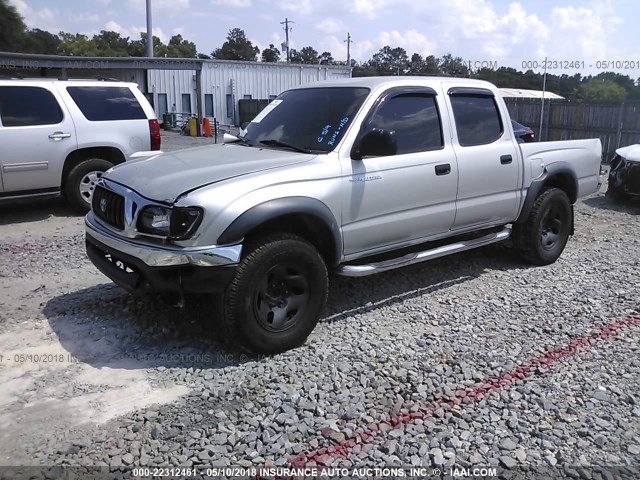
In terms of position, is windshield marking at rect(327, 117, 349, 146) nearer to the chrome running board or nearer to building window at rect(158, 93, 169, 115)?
the chrome running board

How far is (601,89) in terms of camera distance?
51.4m

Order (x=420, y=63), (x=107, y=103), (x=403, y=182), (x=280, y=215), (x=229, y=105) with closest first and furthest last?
(x=280, y=215) < (x=403, y=182) < (x=107, y=103) < (x=229, y=105) < (x=420, y=63)

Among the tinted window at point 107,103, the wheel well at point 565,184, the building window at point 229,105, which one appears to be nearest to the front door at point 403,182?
the wheel well at point 565,184

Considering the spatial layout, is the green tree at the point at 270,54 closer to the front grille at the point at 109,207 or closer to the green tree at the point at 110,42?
the green tree at the point at 110,42

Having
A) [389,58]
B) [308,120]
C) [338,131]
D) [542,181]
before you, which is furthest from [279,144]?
[389,58]

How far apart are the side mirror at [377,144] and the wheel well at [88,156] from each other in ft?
18.2

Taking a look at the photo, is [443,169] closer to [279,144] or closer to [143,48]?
[279,144]

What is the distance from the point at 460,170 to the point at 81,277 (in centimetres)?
374

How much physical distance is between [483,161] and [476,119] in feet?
1.45

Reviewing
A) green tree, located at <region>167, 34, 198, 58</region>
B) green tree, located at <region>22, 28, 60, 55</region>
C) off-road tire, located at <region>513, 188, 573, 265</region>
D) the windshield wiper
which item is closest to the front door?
the windshield wiper

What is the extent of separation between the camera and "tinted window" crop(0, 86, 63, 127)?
794 cm

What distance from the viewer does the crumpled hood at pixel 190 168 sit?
3934 millimetres

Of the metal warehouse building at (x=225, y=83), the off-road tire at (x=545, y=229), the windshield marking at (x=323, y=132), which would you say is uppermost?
the metal warehouse building at (x=225, y=83)

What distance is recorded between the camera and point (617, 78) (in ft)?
185
